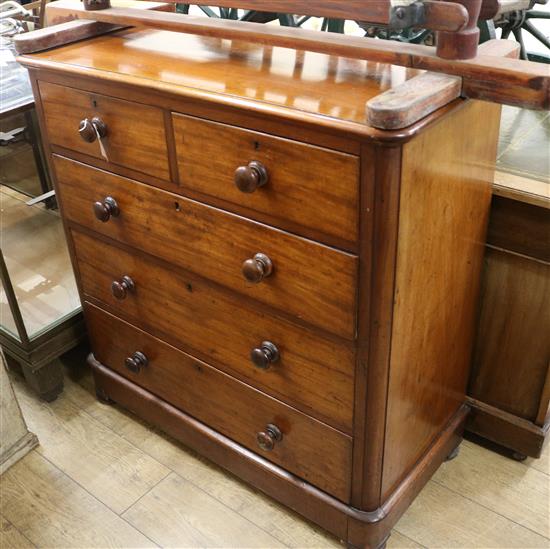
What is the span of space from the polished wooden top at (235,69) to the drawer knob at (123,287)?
46 centimetres

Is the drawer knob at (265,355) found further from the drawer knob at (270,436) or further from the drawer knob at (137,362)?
the drawer knob at (137,362)

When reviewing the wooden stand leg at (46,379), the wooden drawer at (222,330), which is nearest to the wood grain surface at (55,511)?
the wooden stand leg at (46,379)

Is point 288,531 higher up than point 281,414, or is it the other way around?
point 281,414

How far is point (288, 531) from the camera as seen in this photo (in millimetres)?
1548

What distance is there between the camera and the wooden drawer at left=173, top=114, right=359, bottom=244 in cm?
106

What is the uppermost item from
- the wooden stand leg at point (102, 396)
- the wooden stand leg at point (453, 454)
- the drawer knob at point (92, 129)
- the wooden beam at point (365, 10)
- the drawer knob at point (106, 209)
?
the wooden beam at point (365, 10)

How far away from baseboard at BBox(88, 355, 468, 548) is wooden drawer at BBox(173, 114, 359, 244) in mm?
619

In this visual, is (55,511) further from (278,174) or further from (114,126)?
(278,174)

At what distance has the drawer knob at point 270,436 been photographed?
1.45 metres

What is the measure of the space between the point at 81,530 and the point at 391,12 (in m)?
1.25

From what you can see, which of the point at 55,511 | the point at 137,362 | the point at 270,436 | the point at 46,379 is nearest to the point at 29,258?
the point at 46,379

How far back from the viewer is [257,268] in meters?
1.21

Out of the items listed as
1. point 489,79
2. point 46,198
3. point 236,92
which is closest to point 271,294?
point 236,92

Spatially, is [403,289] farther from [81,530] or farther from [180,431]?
[81,530]
